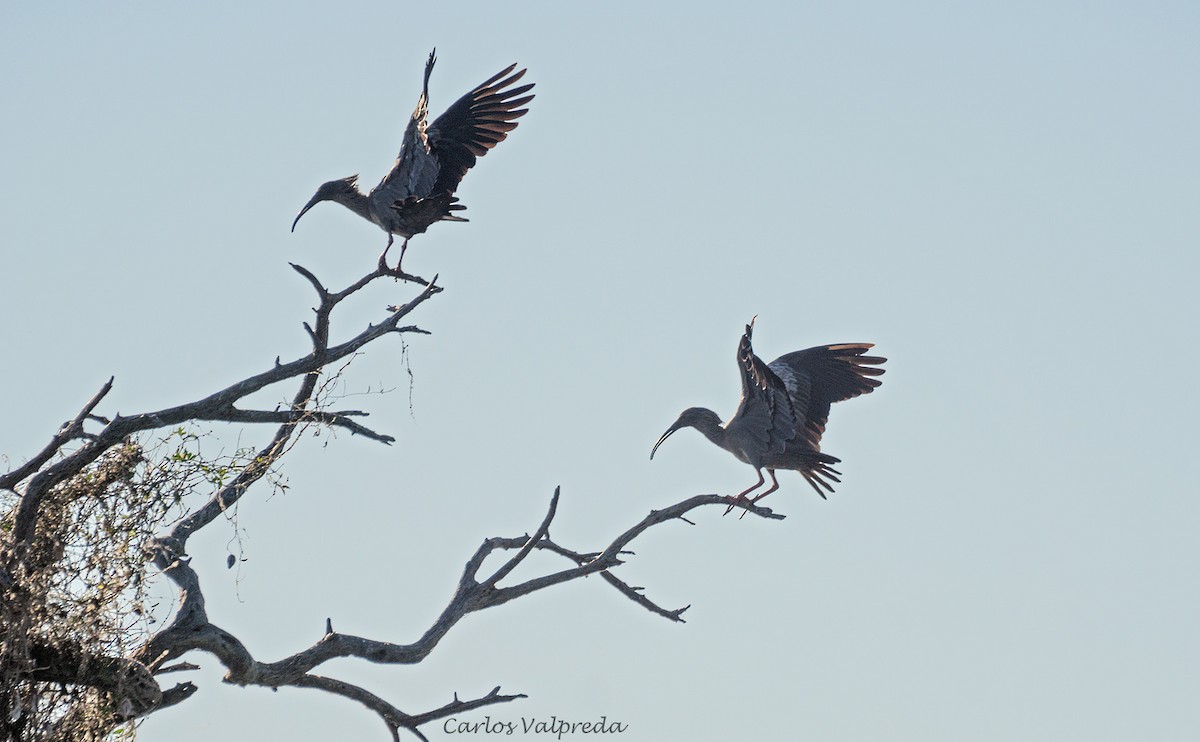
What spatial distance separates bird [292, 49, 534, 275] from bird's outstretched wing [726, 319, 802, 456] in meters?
2.43

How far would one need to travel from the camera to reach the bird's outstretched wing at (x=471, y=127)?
41.2 ft

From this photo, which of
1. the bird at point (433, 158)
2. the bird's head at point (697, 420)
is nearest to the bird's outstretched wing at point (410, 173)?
the bird at point (433, 158)

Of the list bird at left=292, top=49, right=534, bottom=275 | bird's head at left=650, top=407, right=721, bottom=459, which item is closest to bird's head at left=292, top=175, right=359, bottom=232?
bird at left=292, top=49, right=534, bottom=275

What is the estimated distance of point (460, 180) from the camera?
12.6 metres

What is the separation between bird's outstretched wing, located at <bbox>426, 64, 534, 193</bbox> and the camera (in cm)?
1257

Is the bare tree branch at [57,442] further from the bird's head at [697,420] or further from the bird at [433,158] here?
the bird's head at [697,420]

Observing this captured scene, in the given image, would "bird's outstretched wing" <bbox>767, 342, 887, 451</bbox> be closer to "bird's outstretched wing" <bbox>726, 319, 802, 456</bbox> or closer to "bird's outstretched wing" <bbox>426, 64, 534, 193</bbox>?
"bird's outstretched wing" <bbox>726, 319, 802, 456</bbox>

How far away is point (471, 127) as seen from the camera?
12.7 metres

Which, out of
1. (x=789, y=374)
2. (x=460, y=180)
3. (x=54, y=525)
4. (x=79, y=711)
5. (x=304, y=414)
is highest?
(x=460, y=180)

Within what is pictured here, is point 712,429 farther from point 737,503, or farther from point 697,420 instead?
point 737,503

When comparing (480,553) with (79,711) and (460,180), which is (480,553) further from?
(460,180)

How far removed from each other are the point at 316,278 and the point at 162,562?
1845 mm

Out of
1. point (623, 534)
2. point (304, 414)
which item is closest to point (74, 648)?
point (304, 414)

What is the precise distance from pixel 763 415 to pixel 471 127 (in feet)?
10.3
